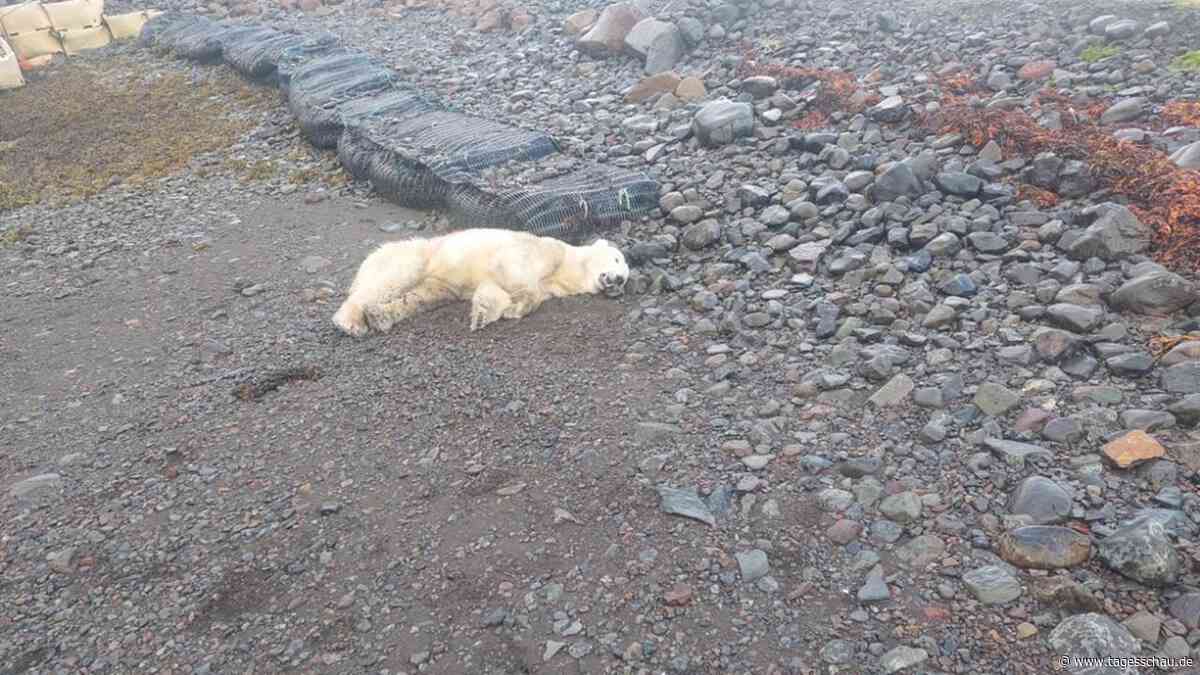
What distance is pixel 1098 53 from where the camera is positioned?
889cm

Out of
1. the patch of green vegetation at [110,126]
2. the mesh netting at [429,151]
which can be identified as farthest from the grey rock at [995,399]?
the patch of green vegetation at [110,126]

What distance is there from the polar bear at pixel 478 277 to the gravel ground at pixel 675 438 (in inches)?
7.2

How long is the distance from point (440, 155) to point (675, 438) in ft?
17.0

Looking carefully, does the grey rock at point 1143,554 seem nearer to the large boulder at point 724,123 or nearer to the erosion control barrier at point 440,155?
the erosion control barrier at point 440,155

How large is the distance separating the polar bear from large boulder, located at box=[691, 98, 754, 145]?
2.49 meters

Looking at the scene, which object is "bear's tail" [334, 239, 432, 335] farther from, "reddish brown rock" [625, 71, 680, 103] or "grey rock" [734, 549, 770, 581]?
"reddish brown rock" [625, 71, 680, 103]

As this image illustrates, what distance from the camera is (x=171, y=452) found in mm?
5113

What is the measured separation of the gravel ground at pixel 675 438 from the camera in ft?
11.6

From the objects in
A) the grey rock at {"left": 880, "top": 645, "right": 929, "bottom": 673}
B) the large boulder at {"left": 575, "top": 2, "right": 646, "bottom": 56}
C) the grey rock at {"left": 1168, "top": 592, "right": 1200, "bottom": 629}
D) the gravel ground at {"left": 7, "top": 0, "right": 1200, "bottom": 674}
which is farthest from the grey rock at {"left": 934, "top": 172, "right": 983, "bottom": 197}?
the large boulder at {"left": 575, "top": 2, "right": 646, "bottom": 56}

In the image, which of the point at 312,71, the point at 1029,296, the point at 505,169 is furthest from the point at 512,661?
the point at 312,71

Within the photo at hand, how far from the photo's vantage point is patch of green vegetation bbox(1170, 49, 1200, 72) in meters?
8.02

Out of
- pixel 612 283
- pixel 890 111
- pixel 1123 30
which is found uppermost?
pixel 1123 30

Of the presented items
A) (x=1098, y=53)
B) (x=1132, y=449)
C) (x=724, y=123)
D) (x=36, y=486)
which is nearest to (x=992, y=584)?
(x=1132, y=449)

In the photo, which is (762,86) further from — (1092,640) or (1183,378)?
(1092,640)
